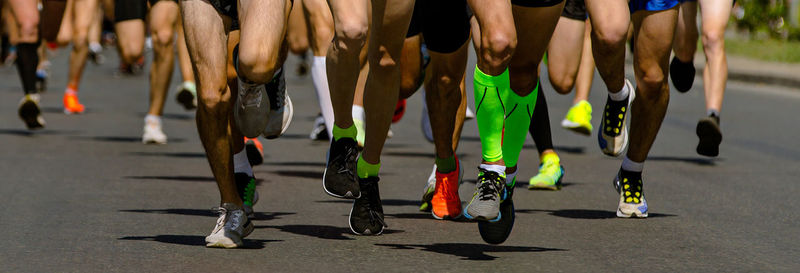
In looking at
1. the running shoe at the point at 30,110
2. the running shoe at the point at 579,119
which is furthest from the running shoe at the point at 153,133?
the running shoe at the point at 579,119

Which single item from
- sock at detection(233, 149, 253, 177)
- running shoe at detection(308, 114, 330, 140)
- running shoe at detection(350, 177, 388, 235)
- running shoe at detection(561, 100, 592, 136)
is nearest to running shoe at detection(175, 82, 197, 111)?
running shoe at detection(308, 114, 330, 140)

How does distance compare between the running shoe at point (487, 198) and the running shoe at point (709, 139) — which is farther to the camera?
the running shoe at point (709, 139)

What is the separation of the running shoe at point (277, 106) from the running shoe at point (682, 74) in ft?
11.2

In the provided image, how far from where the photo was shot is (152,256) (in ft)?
18.4

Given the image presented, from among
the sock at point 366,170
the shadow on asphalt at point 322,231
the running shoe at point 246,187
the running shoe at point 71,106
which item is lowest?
the running shoe at point 71,106

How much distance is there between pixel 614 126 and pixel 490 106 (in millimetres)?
1375

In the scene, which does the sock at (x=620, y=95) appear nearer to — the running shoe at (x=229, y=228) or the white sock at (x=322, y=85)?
the white sock at (x=322, y=85)

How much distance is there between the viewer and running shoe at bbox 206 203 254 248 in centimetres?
577

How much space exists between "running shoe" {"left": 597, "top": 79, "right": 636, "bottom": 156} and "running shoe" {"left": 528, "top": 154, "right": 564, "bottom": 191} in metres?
1.01

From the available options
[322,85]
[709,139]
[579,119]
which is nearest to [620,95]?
[322,85]

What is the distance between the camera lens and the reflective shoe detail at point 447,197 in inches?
265

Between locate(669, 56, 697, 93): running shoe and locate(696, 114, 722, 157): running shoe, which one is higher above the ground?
locate(669, 56, 697, 93): running shoe

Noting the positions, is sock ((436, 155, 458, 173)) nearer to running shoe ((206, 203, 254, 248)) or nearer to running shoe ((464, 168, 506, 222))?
running shoe ((464, 168, 506, 222))

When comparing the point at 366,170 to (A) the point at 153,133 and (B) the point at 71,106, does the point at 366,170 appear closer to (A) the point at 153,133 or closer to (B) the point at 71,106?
(A) the point at 153,133
